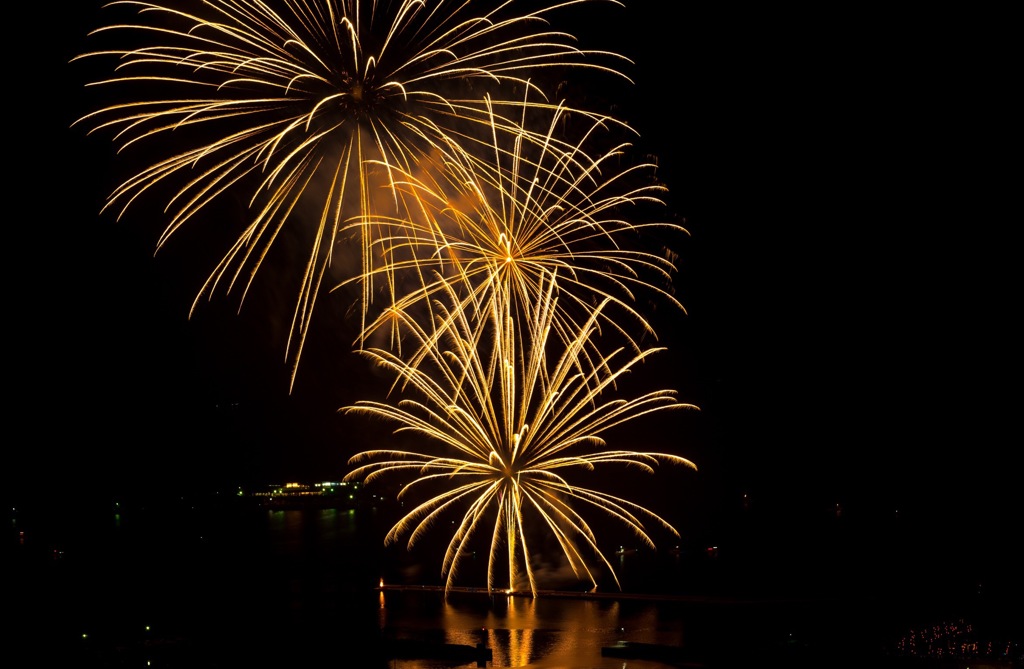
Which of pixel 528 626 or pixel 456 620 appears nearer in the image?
pixel 528 626

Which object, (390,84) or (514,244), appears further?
(514,244)

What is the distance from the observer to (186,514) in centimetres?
6881

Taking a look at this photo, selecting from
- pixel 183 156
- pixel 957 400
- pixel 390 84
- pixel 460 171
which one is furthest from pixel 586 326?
pixel 957 400

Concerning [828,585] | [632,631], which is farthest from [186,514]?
[632,631]

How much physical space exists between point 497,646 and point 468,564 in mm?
20176

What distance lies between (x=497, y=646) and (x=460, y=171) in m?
11.8

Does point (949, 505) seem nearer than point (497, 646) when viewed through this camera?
No

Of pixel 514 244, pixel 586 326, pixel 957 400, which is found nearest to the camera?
pixel 514 244

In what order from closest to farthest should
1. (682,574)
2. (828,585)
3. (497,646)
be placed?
(497,646)
(828,585)
(682,574)

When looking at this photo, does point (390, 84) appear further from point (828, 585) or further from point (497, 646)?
point (828, 585)

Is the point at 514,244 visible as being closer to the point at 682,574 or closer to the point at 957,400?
the point at 682,574

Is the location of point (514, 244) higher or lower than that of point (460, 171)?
lower

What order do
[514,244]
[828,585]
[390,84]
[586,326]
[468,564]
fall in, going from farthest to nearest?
[468,564]
[828,585]
[586,326]
[514,244]
[390,84]

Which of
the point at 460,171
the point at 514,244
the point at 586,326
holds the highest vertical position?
the point at 460,171
